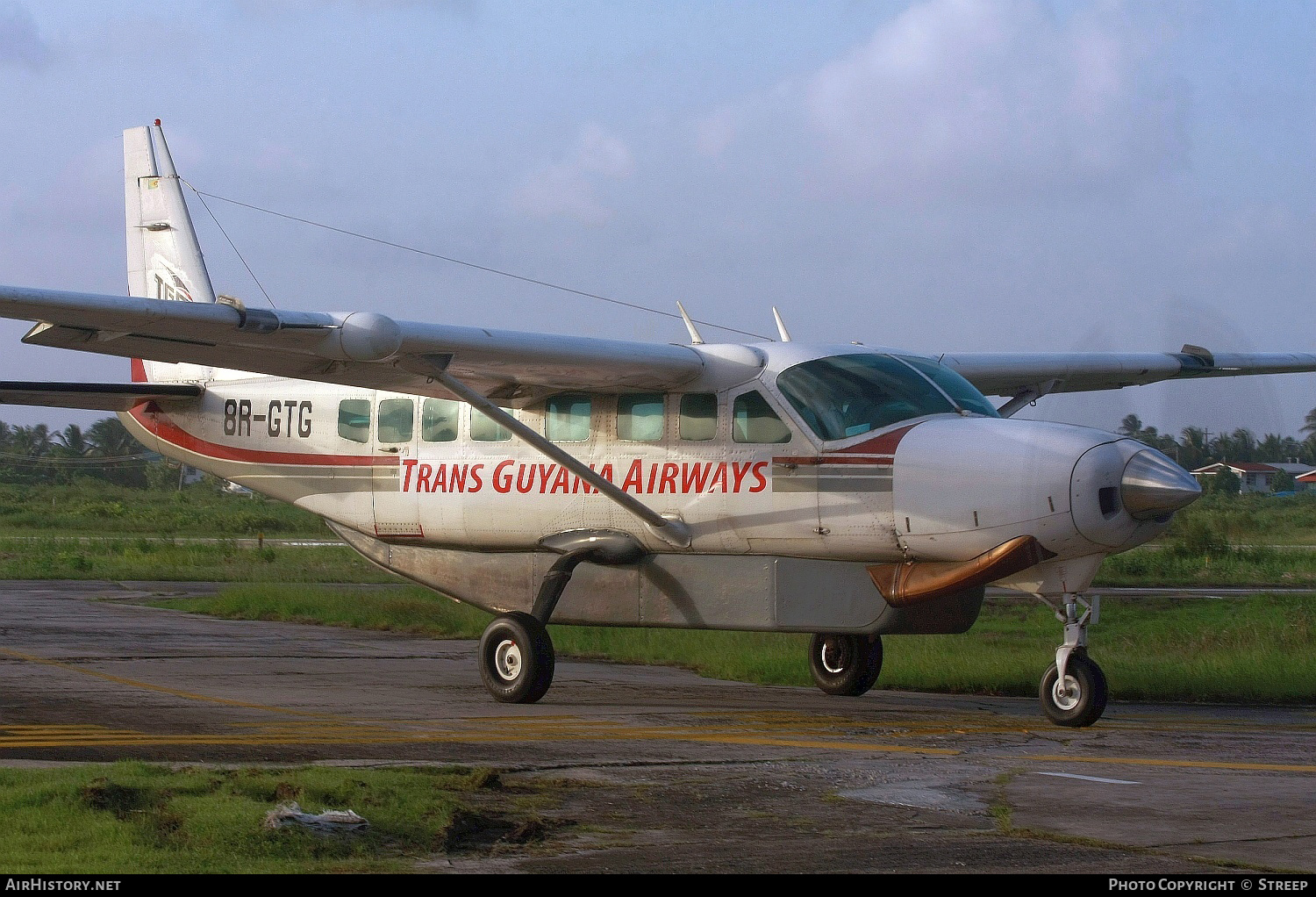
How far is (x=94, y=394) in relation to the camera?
14719mm

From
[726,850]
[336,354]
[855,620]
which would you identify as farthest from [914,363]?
[726,850]

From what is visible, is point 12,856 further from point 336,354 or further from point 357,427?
point 357,427

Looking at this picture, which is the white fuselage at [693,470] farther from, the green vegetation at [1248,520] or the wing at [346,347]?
the green vegetation at [1248,520]

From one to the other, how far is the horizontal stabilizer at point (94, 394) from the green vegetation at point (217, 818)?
292 inches

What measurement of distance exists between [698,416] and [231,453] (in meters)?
5.61

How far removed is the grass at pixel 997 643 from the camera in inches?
543

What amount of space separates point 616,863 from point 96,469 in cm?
6459

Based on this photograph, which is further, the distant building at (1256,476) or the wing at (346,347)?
the distant building at (1256,476)

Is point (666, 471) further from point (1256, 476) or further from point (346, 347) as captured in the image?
point (1256, 476)

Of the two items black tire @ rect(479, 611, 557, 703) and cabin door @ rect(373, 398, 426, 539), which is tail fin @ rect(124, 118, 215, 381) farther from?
black tire @ rect(479, 611, 557, 703)

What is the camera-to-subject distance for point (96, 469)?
65125mm

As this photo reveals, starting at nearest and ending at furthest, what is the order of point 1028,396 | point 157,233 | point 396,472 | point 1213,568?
point 396,472 → point 1028,396 → point 157,233 → point 1213,568

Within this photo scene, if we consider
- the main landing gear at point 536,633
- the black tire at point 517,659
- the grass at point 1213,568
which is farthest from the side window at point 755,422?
the grass at point 1213,568

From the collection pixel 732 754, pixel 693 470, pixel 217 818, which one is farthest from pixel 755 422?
pixel 217 818
